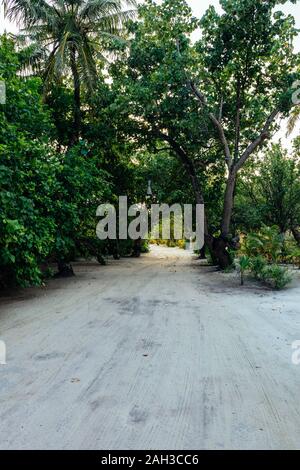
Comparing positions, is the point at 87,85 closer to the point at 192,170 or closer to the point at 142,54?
the point at 142,54

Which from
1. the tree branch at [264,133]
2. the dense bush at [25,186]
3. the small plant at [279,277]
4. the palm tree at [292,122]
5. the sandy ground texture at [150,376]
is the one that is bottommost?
the sandy ground texture at [150,376]

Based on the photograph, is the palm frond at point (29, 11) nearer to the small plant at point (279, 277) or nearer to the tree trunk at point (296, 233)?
the small plant at point (279, 277)

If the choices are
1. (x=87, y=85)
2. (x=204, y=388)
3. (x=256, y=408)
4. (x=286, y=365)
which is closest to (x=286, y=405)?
(x=256, y=408)

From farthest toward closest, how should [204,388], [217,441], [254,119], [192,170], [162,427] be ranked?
[192,170] → [254,119] → [204,388] → [162,427] → [217,441]

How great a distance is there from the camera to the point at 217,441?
2.86m

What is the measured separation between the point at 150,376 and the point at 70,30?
13.3 meters

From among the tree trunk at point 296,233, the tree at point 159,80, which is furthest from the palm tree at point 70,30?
the tree trunk at point 296,233

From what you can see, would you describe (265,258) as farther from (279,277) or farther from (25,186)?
(25,186)

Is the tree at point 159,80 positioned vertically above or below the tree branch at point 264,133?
above

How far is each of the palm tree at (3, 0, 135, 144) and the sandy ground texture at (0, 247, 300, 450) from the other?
366 inches

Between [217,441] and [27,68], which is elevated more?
[27,68]

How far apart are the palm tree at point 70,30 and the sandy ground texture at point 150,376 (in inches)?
366

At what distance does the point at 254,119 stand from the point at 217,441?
14.3 metres

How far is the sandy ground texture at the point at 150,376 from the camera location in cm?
297
